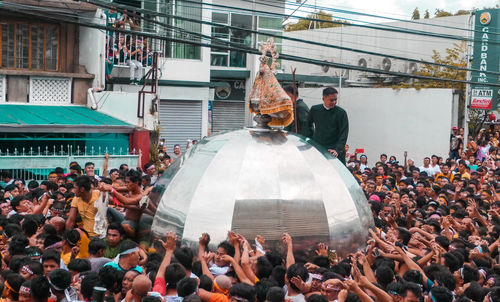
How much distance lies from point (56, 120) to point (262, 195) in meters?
11.6

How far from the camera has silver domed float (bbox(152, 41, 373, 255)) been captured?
28.2 ft

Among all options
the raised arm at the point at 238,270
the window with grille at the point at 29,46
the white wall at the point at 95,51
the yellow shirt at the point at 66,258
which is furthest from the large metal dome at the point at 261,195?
the window with grille at the point at 29,46

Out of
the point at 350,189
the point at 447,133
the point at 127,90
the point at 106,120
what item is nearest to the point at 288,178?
the point at 350,189

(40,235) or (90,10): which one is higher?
(90,10)

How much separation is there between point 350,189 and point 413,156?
20.0 meters

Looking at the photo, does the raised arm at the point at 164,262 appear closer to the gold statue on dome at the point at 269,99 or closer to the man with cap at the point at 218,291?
the man with cap at the point at 218,291

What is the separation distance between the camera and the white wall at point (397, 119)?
2800 centimetres

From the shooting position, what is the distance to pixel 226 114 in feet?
98.7

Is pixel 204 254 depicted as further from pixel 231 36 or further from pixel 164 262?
pixel 231 36

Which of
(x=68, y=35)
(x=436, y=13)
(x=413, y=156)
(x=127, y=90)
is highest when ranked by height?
(x=436, y=13)

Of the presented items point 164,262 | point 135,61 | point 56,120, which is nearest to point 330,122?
point 164,262

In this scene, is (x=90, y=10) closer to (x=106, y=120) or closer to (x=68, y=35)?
(x=68, y=35)

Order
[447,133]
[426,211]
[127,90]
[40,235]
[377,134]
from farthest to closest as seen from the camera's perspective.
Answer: [377,134] → [447,133] → [127,90] → [426,211] → [40,235]

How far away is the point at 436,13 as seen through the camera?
54.7 metres
